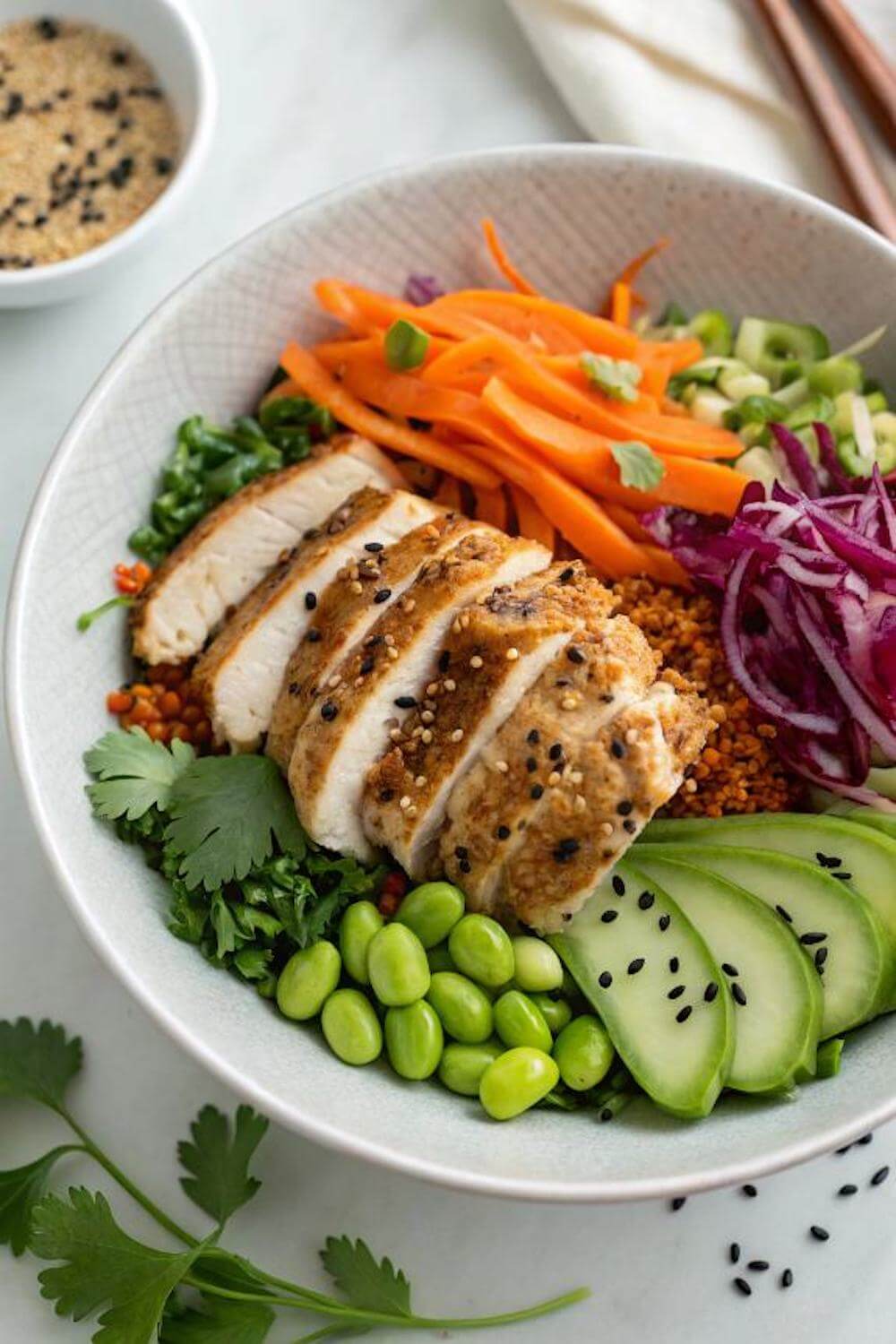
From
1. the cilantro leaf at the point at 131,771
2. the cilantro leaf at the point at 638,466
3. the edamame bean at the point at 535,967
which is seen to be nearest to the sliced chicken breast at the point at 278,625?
the cilantro leaf at the point at 131,771

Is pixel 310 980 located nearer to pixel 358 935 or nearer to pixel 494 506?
pixel 358 935

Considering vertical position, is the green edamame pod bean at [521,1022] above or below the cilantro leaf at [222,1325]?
above

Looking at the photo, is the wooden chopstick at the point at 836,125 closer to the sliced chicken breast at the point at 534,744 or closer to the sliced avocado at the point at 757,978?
the sliced chicken breast at the point at 534,744

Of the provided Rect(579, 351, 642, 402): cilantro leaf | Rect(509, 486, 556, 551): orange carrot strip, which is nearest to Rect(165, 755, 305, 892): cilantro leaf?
Rect(509, 486, 556, 551): orange carrot strip

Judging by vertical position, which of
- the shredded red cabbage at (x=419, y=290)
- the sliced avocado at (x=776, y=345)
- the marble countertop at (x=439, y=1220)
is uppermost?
the shredded red cabbage at (x=419, y=290)

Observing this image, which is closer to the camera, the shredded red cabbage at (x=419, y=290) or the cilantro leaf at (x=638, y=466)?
the cilantro leaf at (x=638, y=466)

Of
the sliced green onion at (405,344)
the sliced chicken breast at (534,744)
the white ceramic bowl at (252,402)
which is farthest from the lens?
the sliced green onion at (405,344)

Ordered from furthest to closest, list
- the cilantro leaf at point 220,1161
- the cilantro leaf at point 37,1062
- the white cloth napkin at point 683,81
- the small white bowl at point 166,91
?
the white cloth napkin at point 683,81 < the small white bowl at point 166,91 < the cilantro leaf at point 37,1062 < the cilantro leaf at point 220,1161
